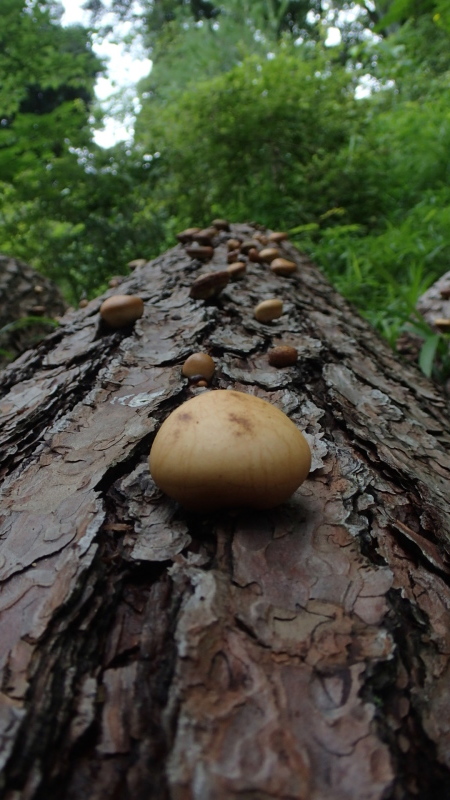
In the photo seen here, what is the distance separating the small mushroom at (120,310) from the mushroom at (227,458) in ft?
4.08

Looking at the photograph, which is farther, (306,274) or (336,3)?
(336,3)

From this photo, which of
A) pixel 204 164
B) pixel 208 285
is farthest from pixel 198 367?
pixel 204 164

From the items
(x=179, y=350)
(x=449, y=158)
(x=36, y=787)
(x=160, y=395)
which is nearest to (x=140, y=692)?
(x=36, y=787)

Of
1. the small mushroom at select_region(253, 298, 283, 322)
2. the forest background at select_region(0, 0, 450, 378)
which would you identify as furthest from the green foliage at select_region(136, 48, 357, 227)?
the small mushroom at select_region(253, 298, 283, 322)

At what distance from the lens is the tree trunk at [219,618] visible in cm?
72

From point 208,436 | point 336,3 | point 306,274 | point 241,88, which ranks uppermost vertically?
point 336,3

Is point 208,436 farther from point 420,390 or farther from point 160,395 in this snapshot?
point 420,390

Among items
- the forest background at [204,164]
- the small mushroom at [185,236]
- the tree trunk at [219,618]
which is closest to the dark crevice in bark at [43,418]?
the tree trunk at [219,618]

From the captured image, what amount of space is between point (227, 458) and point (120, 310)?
4.69 ft

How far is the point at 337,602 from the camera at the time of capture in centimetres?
98

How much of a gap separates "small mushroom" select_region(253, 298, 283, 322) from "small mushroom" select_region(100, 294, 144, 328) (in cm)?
58

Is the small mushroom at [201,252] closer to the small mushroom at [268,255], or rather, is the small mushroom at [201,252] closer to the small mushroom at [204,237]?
the small mushroom at [204,237]

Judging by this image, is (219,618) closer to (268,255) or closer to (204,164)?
(268,255)

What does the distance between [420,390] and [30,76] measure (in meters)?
7.62
